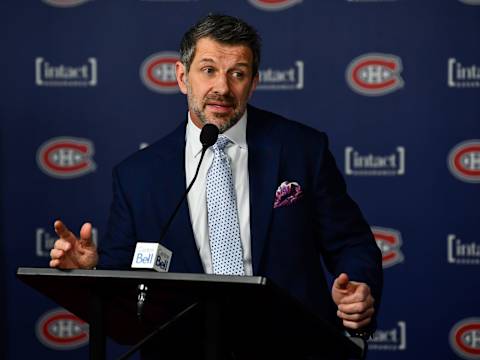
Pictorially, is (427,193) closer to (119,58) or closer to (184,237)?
(119,58)

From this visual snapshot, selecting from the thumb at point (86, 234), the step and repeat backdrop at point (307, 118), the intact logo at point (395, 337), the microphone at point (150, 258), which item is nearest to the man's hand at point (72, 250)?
the thumb at point (86, 234)

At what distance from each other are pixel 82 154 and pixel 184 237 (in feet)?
7.17

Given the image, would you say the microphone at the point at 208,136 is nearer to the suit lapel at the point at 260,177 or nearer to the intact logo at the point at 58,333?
the suit lapel at the point at 260,177

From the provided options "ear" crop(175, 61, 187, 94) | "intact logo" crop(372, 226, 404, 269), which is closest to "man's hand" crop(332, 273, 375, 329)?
"ear" crop(175, 61, 187, 94)

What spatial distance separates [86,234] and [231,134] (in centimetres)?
72

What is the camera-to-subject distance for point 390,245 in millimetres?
4711

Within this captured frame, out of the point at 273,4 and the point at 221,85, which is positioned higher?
the point at 273,4

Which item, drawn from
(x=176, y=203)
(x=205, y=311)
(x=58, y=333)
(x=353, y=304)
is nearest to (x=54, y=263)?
(x=205, y=311)

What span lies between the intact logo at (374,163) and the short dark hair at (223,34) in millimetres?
1803

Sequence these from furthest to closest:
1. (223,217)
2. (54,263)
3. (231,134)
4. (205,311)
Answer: (231,134), (223,217), (54,263), (205,311)

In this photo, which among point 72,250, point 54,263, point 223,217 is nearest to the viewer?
point 54,263

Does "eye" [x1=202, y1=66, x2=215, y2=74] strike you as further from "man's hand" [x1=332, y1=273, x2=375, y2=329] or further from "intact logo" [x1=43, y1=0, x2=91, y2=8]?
"intact logo" [x1=43, y1=0, x2=91, y2=8]

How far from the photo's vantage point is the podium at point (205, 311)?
200 centimetres

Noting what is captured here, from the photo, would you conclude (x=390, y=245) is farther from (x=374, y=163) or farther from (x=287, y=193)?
(x=287, y=193)
